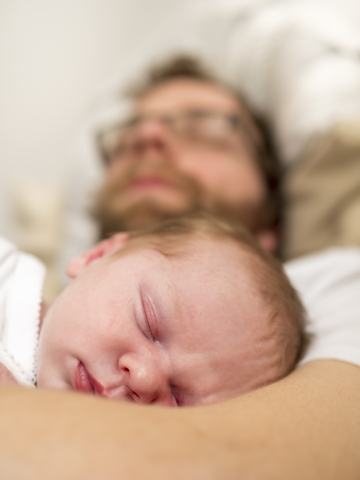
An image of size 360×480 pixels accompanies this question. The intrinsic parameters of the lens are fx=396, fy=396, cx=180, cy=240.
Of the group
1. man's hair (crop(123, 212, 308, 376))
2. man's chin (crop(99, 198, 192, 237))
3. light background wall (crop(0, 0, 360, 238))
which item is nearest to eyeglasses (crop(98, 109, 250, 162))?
man's chin (crop(99, 198, 192, 237))

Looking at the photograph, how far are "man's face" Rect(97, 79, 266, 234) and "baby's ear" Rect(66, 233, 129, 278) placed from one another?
1.60 feet

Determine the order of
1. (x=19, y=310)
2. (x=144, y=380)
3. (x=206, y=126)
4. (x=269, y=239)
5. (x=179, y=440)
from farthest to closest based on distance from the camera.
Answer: (x=206, y=126) < (x=269, y=239) < (x=19, y=310) < (x=144, y=380) < (x=179, y=440)

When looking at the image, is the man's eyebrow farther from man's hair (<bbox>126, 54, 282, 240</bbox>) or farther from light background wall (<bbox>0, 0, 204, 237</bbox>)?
light background wall (<bbox>0, 0, 204, 237</bbox>)

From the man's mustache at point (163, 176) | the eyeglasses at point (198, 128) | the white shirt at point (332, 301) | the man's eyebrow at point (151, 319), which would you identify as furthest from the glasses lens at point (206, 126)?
the man's eyebrow at point (151, 319)

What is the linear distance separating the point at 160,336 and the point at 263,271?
200 mm

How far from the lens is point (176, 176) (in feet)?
4.22

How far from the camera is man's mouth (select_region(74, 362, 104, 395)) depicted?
1.66 feet

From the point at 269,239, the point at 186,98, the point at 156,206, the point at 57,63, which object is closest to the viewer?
the point at 156,206

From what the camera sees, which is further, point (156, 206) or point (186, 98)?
point (186, 98)

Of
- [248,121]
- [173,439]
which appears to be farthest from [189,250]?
[248,121]

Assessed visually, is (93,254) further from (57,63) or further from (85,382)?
Answer: (57,63)

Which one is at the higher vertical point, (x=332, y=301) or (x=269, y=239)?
(x=332, y=301)

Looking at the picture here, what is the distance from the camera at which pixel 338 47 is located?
1334 millimetres

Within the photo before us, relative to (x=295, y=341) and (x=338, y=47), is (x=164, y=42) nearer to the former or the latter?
(x=338, y=47)
